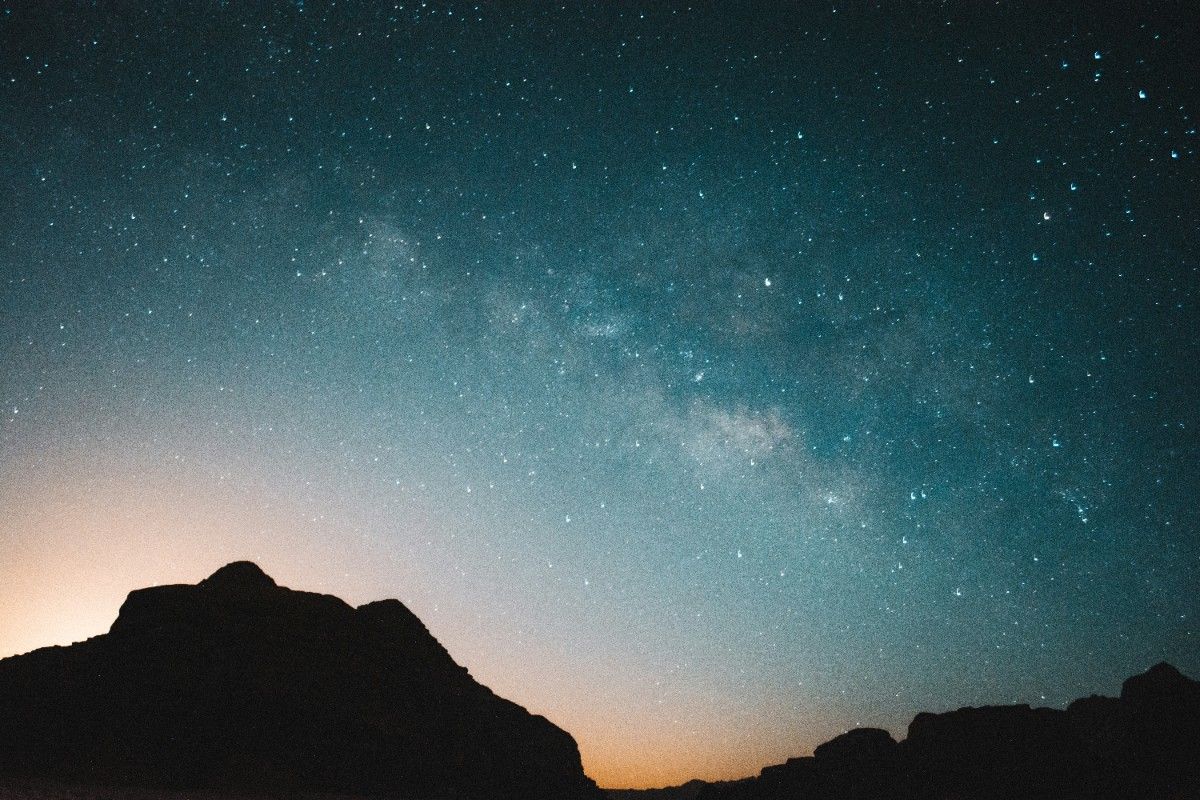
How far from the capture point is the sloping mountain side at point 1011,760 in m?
47.6

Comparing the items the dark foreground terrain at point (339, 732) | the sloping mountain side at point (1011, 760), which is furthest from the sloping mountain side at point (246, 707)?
the sloping mountain side at point (1011, 760)

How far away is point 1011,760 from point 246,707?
53.7 metres

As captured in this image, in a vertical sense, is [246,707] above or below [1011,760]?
above

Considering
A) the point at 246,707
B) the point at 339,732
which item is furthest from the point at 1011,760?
the point at 246,707

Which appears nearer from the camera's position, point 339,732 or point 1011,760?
point 339,732

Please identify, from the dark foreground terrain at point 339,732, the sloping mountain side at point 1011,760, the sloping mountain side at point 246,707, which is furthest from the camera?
the sloping mountain side at point 1011,760

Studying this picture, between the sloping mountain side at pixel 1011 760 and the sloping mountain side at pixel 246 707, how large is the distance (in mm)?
26963

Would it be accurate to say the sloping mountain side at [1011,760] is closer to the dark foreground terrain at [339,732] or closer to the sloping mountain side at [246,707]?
the dark foreground terrain at [339,732]

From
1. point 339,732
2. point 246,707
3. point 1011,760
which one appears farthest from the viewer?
point 1011,760

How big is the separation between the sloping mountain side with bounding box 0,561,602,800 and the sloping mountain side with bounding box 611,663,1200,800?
88.5 feet

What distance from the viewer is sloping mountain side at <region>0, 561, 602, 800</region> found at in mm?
29516

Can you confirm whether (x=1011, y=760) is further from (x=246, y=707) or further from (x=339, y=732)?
(x=246, y=707)

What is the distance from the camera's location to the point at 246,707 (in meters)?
32.7

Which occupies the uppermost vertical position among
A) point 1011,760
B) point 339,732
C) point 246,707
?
point 246,707
